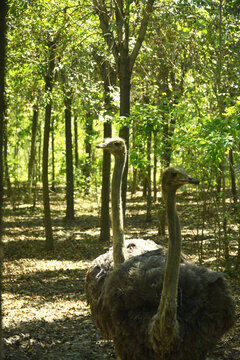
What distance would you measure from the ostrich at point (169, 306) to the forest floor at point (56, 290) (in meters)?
1.83

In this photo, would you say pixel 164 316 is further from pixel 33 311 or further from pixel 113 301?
pixel 33 311

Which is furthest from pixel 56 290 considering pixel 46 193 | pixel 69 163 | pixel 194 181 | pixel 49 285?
pixel 69 163

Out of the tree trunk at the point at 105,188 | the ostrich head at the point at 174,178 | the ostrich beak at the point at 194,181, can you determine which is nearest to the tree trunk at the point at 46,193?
the tree trunk at the point at 105,188

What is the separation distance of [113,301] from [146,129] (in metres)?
4.55

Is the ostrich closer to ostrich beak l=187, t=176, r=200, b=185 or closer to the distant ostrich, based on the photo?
ostrich beak l=187, t=176, r=200, b=185

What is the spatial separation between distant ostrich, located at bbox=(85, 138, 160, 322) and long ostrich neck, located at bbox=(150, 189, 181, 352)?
4.12 feet

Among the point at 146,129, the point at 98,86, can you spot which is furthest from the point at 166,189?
the point at 98,86

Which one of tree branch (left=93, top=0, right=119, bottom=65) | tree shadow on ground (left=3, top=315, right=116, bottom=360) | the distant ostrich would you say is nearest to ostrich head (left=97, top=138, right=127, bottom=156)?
the distant ostrich

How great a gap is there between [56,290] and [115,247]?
4.33 m

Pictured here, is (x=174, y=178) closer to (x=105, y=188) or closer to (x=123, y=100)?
(x=123, y=100)

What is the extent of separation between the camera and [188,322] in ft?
13.8

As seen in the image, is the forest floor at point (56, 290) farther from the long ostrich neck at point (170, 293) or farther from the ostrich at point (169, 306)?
the long ostrich neck at point (170, 293)

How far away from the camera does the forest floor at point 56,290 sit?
6.23 m

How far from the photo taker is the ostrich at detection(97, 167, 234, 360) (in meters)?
3.92
